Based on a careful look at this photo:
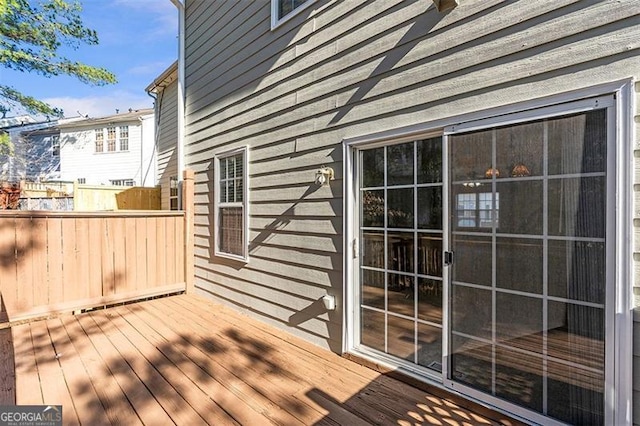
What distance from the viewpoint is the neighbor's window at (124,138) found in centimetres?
1402

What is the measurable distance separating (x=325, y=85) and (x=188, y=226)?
3404mm

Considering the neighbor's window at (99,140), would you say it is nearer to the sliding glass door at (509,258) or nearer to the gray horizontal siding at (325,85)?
the gray horizontal siding at (325,85)

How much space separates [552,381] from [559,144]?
1.32 meters

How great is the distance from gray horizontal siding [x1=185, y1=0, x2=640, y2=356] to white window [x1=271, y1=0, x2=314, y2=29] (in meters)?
0.11

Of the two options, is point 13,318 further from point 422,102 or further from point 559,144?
point 559,144

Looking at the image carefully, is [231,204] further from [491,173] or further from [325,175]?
[491,173]

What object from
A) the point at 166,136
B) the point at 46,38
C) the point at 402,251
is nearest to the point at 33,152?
the point at 46,38

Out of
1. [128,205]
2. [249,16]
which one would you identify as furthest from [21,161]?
[249,16]

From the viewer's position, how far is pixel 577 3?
173cm

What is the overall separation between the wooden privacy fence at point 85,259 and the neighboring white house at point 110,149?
29.2 feet

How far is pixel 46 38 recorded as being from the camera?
913 centimetres

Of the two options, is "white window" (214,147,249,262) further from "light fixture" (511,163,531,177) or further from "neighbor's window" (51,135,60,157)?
"neighbor's window" (51,135,60,157)

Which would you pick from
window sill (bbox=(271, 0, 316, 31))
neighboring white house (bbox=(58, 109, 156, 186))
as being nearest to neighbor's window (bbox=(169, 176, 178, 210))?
window sill (bbox=(271, 0, 316, 31))

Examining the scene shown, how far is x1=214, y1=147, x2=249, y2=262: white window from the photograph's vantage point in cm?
425
